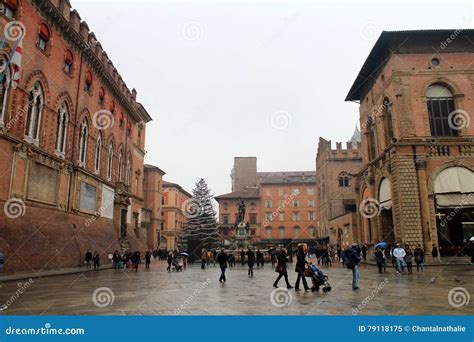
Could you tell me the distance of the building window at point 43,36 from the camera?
813 inches

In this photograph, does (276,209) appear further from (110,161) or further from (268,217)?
(110,161)

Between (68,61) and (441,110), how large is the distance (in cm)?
2592

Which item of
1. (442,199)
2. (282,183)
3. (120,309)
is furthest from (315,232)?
(120,309)

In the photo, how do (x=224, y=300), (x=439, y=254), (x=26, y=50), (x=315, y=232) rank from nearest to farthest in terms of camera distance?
(x=224, y=300) < (x=26, y=50) < (x=439, y=254) < (x=315, y=232)

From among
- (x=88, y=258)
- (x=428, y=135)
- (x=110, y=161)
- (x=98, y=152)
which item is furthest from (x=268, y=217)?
(x=88, y=258)

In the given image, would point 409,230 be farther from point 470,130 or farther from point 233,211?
point 233,211

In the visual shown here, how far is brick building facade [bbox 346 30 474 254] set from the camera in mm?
22672

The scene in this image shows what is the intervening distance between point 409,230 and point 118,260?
19332 millimetres

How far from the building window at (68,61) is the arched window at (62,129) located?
270 cm

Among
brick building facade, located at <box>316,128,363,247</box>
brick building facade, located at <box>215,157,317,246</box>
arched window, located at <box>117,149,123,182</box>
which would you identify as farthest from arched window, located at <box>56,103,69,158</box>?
brick building facade, located at <box>215,157,317,246</box>

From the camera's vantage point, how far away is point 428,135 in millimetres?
23688

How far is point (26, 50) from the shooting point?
19.0 m

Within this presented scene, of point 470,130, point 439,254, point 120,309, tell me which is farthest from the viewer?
point 470,130

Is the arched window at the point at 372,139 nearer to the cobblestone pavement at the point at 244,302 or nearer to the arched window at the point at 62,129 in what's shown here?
the cobblestone pavement at the point at 244,302
